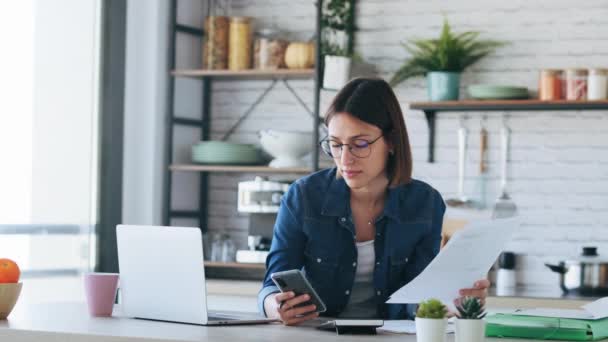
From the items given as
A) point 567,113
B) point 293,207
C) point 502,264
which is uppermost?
point 567,113

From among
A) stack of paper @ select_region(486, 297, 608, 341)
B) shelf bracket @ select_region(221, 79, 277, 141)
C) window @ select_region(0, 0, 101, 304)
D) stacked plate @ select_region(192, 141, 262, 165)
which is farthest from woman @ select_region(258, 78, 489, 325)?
shelf bracket @ select_region(221, 79, 277, 141)

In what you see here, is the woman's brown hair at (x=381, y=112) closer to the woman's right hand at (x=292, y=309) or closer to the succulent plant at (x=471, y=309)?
the woman's right hand at (x=292, y=309)

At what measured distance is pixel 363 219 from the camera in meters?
2.84

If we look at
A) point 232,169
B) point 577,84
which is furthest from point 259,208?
point 577,84

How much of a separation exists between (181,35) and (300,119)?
0.74 m

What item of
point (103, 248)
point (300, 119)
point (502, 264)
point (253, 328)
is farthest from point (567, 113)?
point (253, 328)

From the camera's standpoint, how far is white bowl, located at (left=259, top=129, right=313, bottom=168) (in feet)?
16.3

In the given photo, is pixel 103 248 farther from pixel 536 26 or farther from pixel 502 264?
pixel 536 26

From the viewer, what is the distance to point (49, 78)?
457cm

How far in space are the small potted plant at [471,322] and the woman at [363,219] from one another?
2.46 ft

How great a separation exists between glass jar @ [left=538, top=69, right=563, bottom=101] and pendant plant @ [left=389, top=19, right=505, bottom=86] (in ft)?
1.13

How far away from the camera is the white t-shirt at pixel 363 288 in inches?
109

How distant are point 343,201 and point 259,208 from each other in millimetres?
2151

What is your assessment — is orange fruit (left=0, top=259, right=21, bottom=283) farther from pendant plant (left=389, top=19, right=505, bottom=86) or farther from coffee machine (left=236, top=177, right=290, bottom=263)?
pendant plant (left=389, top=19, right=505, bottom=86)
